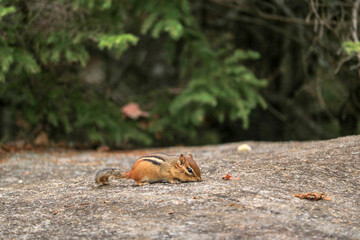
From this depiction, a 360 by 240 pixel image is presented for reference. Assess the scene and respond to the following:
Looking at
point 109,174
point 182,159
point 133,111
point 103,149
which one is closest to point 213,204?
point 182,159

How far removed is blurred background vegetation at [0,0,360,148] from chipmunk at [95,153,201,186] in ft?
7.72

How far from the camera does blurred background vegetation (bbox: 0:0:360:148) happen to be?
684 cm

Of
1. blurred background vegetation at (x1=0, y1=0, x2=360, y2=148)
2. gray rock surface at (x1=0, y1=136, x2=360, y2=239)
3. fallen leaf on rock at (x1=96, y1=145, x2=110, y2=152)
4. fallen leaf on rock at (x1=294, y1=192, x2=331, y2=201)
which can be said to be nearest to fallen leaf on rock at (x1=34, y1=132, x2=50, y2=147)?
blurred background vegetation at (x1=0, y1=0, x2=360, y2=148)

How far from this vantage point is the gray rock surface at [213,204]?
3098 mm

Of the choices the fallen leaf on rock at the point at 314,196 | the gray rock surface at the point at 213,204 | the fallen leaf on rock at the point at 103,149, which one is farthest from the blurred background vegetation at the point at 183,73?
the fallen leaf on rock at the point at 314,196

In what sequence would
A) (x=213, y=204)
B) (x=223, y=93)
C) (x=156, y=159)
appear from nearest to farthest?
(x=213, y=204) → (x=156, y=159) → (x=223, y=93)

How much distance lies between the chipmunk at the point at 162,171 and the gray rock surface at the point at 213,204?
0.31 feet

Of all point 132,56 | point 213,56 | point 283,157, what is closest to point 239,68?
point 213,56

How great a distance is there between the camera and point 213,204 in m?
3.48

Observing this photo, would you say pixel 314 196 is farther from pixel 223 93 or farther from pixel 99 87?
pixel 99 87

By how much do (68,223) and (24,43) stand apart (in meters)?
4.08

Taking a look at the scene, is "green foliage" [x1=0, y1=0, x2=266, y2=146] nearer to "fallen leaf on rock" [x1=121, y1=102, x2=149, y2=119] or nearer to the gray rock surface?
"fallen leaf on rock" [x1=121, y1=102, x2=149, y2=119]

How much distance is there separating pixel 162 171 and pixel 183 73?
15.7 ft

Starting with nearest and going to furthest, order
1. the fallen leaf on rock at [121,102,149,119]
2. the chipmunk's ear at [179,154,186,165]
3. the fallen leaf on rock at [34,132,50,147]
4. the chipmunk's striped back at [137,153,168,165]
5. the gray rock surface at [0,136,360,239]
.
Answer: the gray rock surface at [0,136,360,239]
the chipmunk's ear at [179,154,186,165]
the chipmunk's striped back at [137,153,168,165]
the fallen leaf on rock at [34,132,50,147]
the fallen leaf on rock at [121,102,149,119]
